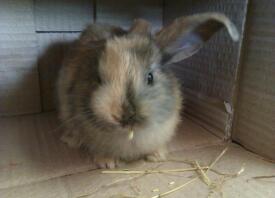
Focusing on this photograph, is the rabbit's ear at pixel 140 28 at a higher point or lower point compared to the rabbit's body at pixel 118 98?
higher

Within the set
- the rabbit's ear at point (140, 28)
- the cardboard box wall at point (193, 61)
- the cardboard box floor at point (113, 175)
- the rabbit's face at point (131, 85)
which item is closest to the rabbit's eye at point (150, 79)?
the rabbit's face at point (131, 85)

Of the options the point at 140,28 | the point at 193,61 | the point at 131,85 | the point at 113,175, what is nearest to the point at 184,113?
the point at 193,61

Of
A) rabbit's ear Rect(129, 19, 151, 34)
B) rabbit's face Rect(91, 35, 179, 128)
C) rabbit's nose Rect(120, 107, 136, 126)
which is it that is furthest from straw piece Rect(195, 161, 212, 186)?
rabbit's ear Rect(129, 19, 151, 34)

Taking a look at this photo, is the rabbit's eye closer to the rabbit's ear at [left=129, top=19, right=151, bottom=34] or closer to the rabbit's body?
the rabbit's body

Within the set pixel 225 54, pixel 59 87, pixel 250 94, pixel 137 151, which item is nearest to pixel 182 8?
pixel 225 54

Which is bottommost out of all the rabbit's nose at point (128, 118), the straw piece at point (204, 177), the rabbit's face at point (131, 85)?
the straw piece at point (204, 177)

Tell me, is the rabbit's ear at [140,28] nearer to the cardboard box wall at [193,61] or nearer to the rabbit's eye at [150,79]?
the rabbit's eye at [150,79]

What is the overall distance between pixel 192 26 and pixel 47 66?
1177 mm

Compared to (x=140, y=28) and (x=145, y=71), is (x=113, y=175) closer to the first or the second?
(x=145, y=71)

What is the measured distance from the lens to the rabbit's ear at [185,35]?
129 cm

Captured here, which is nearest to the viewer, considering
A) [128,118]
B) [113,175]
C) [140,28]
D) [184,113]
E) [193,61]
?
[128,118]

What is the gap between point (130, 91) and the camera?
1160 millimetres

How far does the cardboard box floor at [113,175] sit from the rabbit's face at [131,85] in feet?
0.99

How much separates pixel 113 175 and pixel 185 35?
2.34ft
